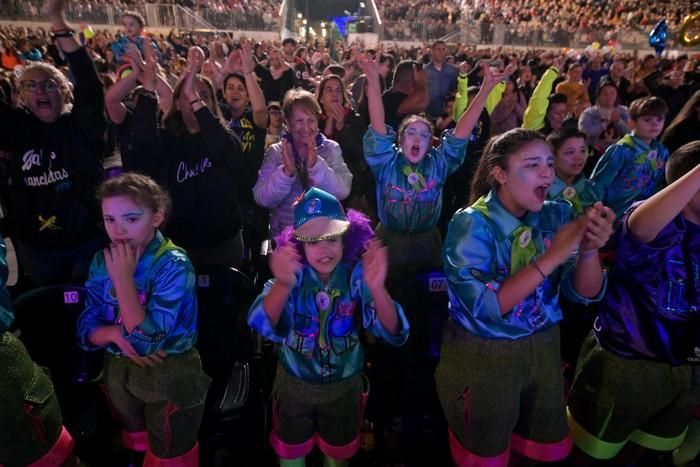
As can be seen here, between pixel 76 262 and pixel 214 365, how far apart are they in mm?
1217

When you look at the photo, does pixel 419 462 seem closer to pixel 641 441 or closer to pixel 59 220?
pixel 641 441

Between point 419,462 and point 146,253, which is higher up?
point 146,253

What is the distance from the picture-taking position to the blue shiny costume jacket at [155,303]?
6.15ft

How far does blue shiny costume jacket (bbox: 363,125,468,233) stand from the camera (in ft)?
10.2

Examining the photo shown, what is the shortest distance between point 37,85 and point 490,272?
2776mm

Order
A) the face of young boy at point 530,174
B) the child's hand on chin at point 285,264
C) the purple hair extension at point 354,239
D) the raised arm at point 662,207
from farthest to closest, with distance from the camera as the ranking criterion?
the purple hair extension at point 354,239 < the face of young boy at point 530,174 < the child's hand on chin at point 285,264 < the raised arm at point 662,207

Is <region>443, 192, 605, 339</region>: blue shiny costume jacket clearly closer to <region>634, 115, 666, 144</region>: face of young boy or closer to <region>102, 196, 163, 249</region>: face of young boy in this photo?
<region>102, 196, 163, 249</region>: face of young boy

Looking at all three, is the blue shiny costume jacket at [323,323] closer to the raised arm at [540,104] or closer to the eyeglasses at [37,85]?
the eyeglasses at [37,85]

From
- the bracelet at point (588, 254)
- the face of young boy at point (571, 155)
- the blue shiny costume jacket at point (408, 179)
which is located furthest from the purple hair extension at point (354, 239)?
the face of young boy at point (571, 155)

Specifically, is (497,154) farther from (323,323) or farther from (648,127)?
(648,127)

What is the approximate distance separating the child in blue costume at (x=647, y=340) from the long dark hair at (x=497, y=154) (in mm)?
519

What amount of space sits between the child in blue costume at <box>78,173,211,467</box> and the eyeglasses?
1.27m

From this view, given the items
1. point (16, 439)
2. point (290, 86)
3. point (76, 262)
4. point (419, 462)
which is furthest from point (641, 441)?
point (290, 86)

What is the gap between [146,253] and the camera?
6.48 feet
